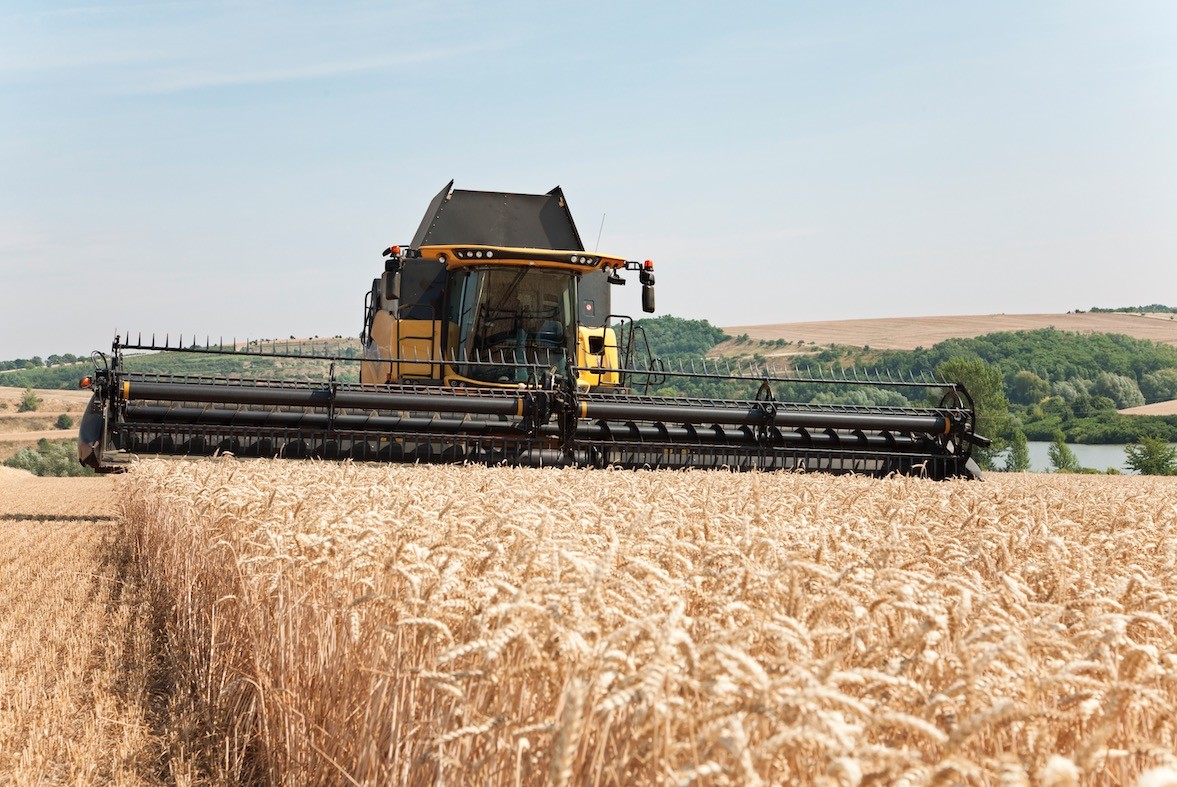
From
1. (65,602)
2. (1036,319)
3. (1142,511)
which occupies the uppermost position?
(1036,319)

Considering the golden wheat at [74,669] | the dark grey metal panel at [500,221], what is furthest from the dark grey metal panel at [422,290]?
the golden wheat at [74,669]

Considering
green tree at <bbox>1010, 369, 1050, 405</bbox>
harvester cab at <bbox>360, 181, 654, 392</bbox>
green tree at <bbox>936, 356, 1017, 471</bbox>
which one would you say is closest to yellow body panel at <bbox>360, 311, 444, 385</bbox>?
harvester cab at <bbox>360, 181, 654, 392</bbox>

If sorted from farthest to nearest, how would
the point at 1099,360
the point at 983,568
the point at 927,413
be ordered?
the point at 1099,360, the point at 927,413, the point at 983,568

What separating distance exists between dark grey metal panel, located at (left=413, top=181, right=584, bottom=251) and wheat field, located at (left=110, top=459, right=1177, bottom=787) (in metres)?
8.44

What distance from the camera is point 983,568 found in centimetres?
397

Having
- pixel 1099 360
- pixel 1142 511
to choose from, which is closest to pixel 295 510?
pixel 1142 511

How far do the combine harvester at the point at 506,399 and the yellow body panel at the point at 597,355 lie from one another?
0.09 ft

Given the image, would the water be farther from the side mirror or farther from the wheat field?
the wheat field

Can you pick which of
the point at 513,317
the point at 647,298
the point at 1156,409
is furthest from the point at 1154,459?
the point at 513,317

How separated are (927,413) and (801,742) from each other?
36.0 feet

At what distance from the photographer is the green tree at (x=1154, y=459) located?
1570 inches

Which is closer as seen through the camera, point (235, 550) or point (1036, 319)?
point (235, 550)

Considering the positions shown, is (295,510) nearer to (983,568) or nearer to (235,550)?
(235,550)

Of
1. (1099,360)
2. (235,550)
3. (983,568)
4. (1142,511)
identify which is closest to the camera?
(983,568)
